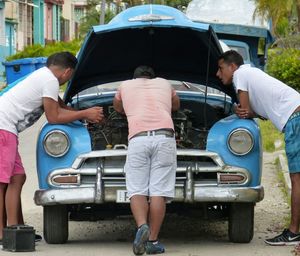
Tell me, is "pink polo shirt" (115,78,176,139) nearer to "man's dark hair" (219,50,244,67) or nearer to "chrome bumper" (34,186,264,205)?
"chrome bumper" (34,186,264,205)

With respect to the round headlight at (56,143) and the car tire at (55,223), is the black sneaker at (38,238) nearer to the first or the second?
the car tire at (55,223)

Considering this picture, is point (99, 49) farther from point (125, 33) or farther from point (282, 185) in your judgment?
point (282, 185)

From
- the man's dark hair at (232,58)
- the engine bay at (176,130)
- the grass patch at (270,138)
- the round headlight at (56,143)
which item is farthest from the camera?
the grass patch at (270,138)

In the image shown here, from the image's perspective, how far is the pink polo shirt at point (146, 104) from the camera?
24.9 ft

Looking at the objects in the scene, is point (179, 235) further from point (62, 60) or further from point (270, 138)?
point (270, 138)

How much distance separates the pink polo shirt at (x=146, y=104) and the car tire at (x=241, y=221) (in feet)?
3.16

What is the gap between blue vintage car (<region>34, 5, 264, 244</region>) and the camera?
751cm

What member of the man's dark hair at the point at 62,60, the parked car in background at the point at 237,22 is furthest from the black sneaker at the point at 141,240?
the parked car in background at the point at 237,22

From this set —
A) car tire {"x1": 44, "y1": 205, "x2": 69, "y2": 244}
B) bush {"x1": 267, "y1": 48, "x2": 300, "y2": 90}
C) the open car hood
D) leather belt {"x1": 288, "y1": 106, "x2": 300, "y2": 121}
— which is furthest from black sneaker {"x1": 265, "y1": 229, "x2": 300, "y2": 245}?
bush {"x1": 267, "y1": 48, "x2": 300, "y2": 90}

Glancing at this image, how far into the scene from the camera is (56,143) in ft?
25.2

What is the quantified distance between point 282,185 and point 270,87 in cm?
403

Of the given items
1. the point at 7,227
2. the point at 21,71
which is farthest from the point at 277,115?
the point at 21,71

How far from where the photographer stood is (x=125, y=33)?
341 inches

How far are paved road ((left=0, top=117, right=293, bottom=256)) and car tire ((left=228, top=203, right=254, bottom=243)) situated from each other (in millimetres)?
90
